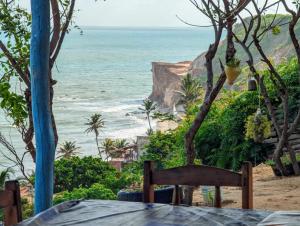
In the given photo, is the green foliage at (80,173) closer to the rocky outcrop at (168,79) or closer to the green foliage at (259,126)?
the green foliage at (259,126)

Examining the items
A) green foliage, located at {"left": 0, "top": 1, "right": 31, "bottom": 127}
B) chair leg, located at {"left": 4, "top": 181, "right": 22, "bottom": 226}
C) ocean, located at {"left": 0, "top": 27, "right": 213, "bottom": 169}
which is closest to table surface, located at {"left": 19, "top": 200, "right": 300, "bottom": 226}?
→ chair leg, located at {"left": 4, "top": 181, "right": 22, "bottom": 226}

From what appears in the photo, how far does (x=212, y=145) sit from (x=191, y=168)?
314 inches

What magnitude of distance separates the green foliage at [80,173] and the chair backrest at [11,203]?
10.3m

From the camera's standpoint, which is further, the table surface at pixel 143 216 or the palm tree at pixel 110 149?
the palm tree at pixel 110 149

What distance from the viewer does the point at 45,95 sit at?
348 cm

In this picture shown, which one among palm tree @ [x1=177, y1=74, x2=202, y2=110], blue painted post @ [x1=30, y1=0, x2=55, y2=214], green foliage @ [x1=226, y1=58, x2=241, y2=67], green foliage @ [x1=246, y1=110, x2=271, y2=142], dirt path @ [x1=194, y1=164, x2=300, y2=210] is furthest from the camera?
palm tree @ [x1=177, y1=74, x2=202, y2=110]

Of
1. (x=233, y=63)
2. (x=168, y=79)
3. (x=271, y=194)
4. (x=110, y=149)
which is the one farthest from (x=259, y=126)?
(x=168, y=79)

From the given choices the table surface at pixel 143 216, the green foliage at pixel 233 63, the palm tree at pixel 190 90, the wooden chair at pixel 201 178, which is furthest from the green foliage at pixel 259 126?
the palm tree at pixel 190 90

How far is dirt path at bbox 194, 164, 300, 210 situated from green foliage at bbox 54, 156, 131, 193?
594 centimetres

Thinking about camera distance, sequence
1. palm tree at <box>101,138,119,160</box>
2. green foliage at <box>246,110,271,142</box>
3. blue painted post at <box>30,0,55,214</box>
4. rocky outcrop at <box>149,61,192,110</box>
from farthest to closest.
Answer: rocky outcrop at <box>149,61,192,110</box> < palm tree at <box>101,138,119,160</box> < green foliage at <box>246,110,271,142</box> < blue painted post at <box>30,0,55,214</box>

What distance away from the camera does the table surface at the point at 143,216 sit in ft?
6.61

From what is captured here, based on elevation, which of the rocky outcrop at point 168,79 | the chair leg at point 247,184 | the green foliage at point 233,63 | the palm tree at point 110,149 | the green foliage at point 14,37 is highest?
the rocky outcrop at point 168,79

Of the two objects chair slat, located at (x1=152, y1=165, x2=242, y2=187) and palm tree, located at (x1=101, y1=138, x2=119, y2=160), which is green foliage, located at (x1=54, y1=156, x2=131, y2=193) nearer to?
chair slat, located at (x1=152, y1=165, x2=242, y2=187)

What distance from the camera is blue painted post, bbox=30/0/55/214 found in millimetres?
3451
